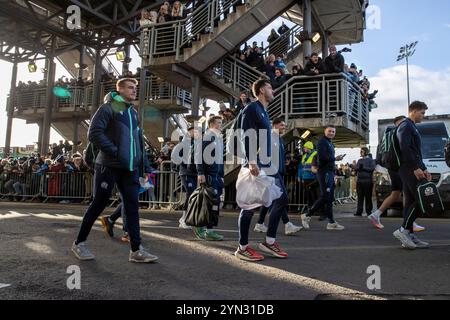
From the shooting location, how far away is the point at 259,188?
15.8 ft

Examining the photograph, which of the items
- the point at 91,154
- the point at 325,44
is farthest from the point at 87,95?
the point at 91,154

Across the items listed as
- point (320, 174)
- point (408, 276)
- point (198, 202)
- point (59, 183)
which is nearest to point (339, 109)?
point (320, 174)

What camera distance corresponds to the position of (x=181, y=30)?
15.0 m

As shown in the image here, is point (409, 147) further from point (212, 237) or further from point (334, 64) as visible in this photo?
point (334, 64)

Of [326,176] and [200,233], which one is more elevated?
[326,176]

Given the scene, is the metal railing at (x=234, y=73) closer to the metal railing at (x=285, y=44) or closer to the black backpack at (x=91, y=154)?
the metal railing at (x=285, y=44)

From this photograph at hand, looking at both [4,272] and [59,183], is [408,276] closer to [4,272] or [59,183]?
[4,272]

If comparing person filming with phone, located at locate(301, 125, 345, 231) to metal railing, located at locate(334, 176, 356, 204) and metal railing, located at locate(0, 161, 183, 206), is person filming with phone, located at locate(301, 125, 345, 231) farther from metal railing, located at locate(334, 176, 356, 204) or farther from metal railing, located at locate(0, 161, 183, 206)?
metal railing, located at locate(334, 176, 356, 204)

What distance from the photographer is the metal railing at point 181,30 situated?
14.5 m

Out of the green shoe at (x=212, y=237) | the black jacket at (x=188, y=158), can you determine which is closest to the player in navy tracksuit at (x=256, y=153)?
the green shoe at (x=212, y=237)

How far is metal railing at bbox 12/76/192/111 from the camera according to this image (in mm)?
24188

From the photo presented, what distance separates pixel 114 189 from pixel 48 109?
574 inches

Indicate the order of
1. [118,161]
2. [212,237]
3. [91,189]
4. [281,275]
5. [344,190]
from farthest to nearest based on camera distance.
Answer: [344,190], [91,189], [212,237], [118,161], [281,275]

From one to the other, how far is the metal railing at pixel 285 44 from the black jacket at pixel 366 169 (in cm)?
837
